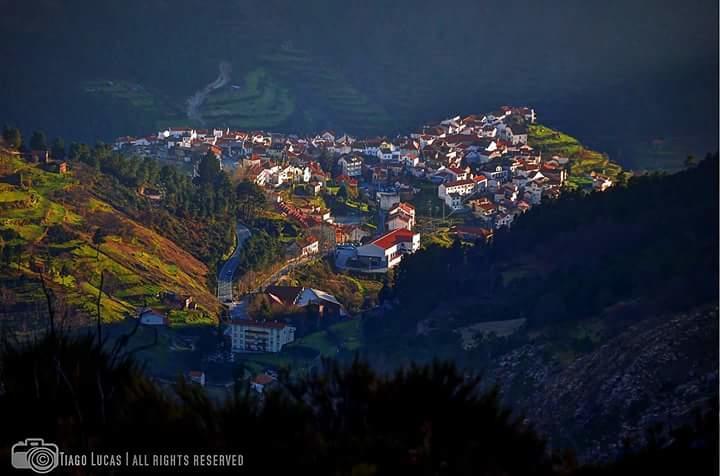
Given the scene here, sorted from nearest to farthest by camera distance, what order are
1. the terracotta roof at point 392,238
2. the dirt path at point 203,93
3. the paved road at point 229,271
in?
the paved road at point 229,271
the terracotta roof at point 392,238
the dirt path at point 203,93

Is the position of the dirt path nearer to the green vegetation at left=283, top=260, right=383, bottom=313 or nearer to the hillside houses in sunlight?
the hillside houses in sunlight

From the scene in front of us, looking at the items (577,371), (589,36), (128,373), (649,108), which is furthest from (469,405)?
(589,36)

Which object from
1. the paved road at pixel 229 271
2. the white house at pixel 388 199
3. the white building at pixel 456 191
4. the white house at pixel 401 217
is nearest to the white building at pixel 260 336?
the paved road at pixel 229 271

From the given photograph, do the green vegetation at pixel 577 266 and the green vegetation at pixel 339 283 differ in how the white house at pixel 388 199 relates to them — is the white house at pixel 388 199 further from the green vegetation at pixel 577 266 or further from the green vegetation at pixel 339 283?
the green vegetation at pixel 577 266

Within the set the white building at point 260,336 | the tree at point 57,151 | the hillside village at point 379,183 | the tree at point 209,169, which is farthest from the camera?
the tree at point 209,169

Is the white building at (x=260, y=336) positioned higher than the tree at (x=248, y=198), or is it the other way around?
the tree at (x=248, y=198)

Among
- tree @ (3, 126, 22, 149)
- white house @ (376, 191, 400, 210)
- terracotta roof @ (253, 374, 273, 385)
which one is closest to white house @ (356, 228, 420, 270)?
white house @ (376, 191, 400, 210)

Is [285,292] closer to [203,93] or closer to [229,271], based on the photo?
[229,271]
